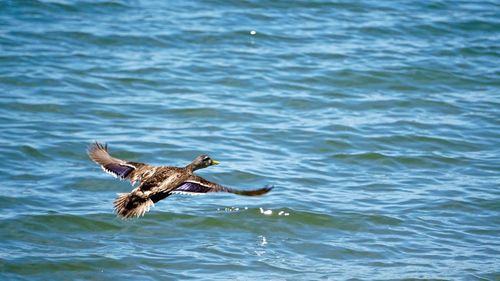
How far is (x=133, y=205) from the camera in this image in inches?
304

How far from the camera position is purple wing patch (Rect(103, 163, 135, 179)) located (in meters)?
8.47

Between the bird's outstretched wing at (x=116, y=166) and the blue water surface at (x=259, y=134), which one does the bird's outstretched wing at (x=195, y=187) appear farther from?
the blue water surface at (x=259, y=134)

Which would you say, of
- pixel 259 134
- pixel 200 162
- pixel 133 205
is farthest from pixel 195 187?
pixel 259 134

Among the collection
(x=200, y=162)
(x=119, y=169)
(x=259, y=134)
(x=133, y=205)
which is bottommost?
(x=259, y=134)

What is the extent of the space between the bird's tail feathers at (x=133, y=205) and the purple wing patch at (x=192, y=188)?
298 millimetres

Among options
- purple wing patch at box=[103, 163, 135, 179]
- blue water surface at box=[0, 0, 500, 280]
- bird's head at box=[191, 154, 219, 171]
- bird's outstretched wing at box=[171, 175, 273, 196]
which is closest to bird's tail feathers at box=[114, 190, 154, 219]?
bird's outstretched wing at box=[171, 175, 273, 196]

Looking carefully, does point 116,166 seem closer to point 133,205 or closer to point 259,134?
point 133,205

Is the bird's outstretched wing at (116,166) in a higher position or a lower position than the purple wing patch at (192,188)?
lower

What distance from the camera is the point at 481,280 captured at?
8523 mm

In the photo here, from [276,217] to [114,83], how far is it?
16.2 ft

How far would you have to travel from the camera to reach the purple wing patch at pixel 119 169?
8469 millimetres

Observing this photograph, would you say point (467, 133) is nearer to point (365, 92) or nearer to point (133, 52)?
point (365, 92)

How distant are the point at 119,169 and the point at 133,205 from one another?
0.86 meters

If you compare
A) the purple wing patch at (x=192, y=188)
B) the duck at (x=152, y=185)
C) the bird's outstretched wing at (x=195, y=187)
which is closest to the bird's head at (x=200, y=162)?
the duck at (x=152, y=185)
